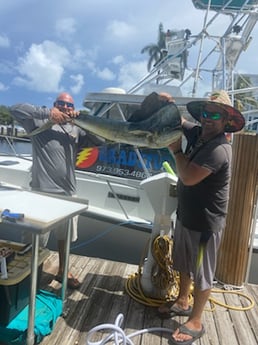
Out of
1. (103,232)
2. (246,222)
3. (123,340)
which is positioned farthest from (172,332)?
(103,232)

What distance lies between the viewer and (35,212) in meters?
1.85

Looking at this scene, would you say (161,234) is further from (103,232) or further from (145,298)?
(103,232)

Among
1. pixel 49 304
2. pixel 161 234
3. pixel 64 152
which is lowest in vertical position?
pixel 49 304

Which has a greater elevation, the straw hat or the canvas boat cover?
the canvas boat cover

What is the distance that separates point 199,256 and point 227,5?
5130 mm

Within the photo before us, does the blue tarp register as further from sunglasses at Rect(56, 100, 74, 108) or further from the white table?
sunglasses at Rect(56, 100, 74, 108)

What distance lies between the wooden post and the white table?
1.52 meters

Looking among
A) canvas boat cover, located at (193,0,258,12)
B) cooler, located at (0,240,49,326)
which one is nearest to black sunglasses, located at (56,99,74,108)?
cooler, located at (0,240,49,326)

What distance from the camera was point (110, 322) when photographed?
2.36 m

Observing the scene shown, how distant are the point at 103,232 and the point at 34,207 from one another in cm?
255

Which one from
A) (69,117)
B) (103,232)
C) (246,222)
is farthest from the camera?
(103,232)

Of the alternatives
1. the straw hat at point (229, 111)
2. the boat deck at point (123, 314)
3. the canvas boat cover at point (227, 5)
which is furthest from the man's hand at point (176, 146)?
the canvas boat cover at point (227, 5)

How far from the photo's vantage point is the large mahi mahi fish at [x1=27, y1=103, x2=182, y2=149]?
6.67ft

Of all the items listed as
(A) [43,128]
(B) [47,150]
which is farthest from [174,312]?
(A) [43,128]
